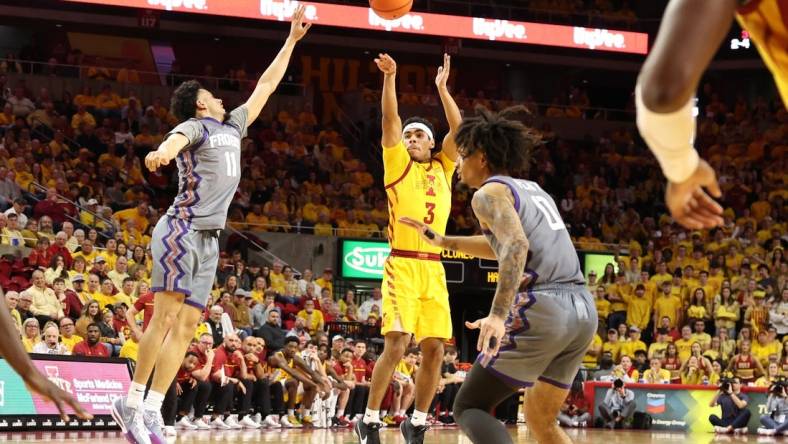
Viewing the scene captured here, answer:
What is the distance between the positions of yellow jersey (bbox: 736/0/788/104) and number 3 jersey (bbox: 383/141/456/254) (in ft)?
18.8

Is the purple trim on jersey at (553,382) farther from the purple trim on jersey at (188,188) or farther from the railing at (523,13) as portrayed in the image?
the railing at (523,13)

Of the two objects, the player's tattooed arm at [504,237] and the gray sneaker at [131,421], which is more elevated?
the player's tattooed arm at [504,237]

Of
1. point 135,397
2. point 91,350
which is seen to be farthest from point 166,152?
point 91,350

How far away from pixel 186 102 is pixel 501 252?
3.08m

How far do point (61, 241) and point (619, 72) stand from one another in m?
19.4

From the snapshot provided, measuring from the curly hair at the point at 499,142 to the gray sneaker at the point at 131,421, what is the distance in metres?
2.61

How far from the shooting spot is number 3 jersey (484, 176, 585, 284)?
5289 millimetres

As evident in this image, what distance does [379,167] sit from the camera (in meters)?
25.1

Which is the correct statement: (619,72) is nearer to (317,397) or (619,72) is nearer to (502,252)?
(317,397)

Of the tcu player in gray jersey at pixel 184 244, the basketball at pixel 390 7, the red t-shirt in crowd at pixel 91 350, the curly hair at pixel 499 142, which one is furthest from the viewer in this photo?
the red t-shirt in crowd at pixel 91 350

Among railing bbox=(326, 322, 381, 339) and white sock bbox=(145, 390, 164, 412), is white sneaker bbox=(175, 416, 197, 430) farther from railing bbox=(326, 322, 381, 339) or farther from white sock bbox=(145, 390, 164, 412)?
white sock bbox=(145, 390, 164, 412)

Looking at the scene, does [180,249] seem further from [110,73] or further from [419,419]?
[110,73]

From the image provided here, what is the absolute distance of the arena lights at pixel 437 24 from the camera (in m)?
21.4

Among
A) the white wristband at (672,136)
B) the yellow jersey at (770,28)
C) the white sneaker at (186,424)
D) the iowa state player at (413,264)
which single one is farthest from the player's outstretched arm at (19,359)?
the white sneaker at (186,424)
